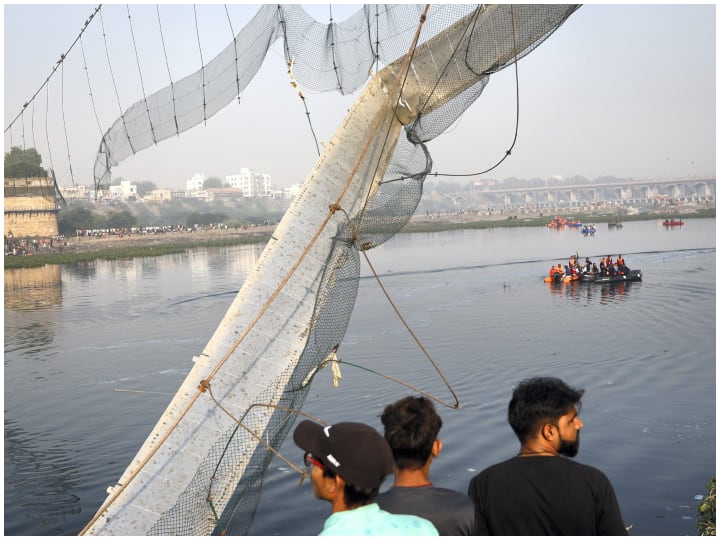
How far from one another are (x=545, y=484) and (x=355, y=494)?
0.90 m

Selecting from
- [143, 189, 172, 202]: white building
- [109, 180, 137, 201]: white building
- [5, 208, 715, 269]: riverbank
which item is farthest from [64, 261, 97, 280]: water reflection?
[143, 189, 172, 202]: white building

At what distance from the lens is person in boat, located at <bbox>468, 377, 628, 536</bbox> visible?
10.7ft

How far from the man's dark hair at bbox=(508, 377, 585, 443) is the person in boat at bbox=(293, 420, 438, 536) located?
0.75 m

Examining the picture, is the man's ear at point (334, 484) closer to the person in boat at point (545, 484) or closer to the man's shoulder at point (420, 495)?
the man's shoulder at point (420, 495)

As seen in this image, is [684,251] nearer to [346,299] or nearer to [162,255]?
[162,255]

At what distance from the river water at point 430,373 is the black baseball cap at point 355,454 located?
5236 mm

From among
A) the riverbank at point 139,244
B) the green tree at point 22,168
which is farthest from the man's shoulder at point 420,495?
the green tree at point 22,168

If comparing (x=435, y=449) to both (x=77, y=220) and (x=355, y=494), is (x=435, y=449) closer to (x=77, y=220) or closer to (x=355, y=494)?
(x=355, y=494)

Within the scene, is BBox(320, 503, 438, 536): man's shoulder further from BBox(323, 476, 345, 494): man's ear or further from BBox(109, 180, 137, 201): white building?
BBox(109, 180, 137, 201): white building

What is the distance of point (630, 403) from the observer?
1686cm

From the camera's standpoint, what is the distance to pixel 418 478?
334 centimetres

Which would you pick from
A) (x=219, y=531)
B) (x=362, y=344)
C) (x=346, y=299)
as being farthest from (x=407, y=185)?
(x=362, y=344)

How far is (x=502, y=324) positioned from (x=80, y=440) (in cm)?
1625

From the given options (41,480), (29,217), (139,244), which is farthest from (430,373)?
(139,244)
